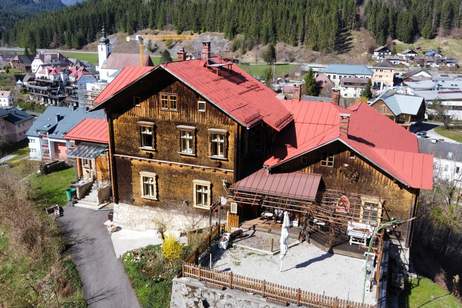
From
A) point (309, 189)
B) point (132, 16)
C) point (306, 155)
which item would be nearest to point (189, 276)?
point (309, 189)

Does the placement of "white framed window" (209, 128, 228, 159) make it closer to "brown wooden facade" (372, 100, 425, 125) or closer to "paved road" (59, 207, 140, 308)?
"paved road" (59, 207, 140, 308)

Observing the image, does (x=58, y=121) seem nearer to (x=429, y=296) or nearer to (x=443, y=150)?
(x=429, y=296)

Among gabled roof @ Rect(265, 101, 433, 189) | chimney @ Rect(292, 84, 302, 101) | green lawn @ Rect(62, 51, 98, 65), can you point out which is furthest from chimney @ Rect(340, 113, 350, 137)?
green lawn @ Rect(62, 51, 98, 65)

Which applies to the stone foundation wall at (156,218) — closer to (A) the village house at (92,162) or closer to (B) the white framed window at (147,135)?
(B) the white framed window at (147,135)

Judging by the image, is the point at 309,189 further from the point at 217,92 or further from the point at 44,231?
the point at 44,231

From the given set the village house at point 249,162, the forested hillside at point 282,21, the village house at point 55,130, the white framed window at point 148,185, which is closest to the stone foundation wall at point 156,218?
the village house at point 249,162
